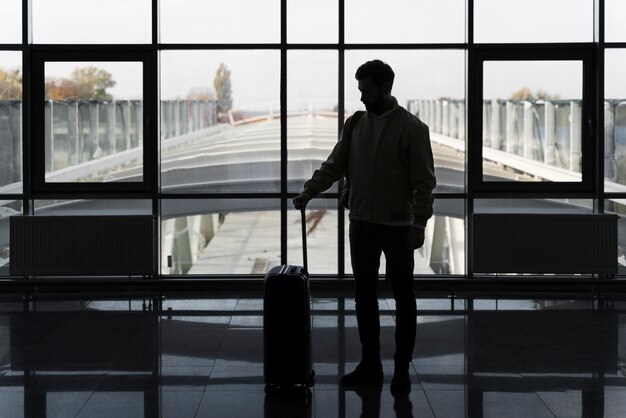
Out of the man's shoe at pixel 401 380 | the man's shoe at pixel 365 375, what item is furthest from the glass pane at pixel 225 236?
the man's shoe at pixel 401 380

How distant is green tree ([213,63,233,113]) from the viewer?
30.1 feet

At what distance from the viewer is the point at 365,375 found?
5305mm

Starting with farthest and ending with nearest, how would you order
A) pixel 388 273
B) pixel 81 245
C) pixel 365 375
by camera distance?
pixel 81 245 → pixel 365 375 → pixel 388 273

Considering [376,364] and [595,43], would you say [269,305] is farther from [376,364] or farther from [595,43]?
[595,43]

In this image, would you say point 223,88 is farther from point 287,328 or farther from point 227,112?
point 287,328

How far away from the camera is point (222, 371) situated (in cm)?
561

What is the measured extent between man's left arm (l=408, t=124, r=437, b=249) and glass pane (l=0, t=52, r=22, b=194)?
5.20 metres

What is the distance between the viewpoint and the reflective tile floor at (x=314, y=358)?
4848mm

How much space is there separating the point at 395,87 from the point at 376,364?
4.32 m

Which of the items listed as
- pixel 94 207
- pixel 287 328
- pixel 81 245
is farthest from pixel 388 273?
pixel 94 207

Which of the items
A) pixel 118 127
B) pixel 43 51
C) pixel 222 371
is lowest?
pixel 222 371
